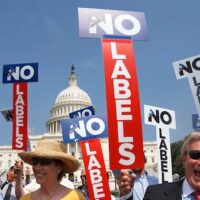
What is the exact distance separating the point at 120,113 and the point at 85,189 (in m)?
4.34

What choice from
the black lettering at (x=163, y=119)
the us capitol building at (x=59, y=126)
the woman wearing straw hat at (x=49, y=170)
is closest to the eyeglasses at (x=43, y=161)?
the woman wearing straw hat at (x=49, y=170)

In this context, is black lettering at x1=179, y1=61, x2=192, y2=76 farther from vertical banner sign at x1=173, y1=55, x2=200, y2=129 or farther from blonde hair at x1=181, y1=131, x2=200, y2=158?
blonde hair at x1=181, y1=131, x2=200, y2=158

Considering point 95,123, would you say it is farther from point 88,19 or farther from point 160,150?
point 88,19

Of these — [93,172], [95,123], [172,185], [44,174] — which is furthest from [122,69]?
[95,123]

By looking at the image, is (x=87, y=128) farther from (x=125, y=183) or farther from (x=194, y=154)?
(x=194, y=154)

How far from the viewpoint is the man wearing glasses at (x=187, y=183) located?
114 inches

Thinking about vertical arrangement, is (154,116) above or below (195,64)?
below

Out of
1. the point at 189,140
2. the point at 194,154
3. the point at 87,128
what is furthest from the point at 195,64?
the point at 87,128

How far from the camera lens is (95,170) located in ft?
27.6

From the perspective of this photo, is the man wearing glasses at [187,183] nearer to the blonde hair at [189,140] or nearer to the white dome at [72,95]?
the blonde hair at [189,140]

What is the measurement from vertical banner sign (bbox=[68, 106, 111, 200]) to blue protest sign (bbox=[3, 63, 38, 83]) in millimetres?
1977

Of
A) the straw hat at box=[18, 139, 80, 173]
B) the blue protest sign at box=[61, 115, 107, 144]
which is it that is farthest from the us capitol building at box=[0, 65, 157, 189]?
the straw hat at box=[18, 139, 80, 173]

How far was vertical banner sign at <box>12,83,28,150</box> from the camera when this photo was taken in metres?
9.03

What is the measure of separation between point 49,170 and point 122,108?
4.67ft
